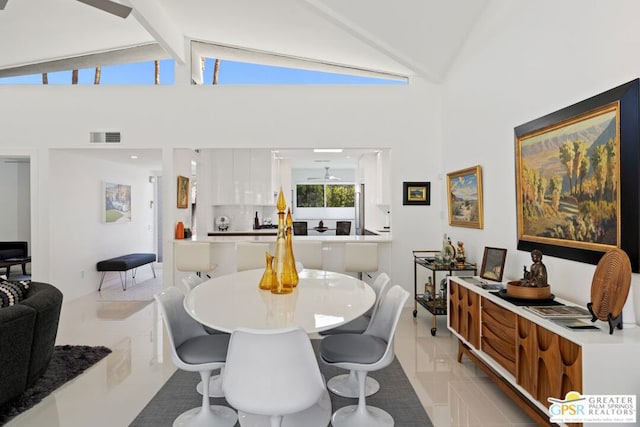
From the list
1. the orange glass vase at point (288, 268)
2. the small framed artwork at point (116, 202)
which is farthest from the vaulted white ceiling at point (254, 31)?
the orange glass vase at point (288, 268)

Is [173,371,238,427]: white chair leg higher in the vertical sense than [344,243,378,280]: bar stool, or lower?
lower

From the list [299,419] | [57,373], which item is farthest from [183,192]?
[299,419]

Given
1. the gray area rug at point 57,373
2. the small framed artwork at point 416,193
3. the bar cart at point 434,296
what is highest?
the small framed artwork at point 416,193

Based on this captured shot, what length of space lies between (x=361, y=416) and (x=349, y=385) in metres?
0.49

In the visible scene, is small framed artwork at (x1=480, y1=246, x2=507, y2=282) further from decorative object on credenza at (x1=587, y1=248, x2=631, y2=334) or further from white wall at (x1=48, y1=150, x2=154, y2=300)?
white wall at (x1=48, y1=150, x2=154, y2=300)

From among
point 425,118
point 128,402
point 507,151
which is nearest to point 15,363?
point 128,402

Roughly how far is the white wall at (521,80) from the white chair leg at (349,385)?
1.57m

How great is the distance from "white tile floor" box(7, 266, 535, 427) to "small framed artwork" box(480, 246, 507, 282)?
836 millimetres

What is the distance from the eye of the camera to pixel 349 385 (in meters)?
2.94

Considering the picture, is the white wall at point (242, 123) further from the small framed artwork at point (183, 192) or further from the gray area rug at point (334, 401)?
the gray area rug at point (334, 401)

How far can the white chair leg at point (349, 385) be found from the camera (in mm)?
2844

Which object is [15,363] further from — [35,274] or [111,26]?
[111,26]

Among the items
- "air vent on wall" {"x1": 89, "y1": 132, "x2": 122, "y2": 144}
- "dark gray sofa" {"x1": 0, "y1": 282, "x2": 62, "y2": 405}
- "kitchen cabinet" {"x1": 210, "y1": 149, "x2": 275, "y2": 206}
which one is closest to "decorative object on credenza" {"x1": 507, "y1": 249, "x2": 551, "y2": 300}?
"dark gray sofa" {"x1": 0, "y1": 282, "x2": 62, "y2": 405}

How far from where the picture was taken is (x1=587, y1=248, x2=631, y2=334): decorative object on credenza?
1.89 meters
